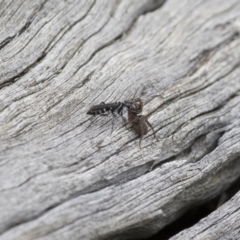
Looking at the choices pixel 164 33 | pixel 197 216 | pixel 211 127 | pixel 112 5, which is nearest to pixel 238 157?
pixel 211 127

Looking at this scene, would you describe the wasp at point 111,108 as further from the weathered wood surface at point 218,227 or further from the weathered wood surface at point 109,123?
the weathered wood surface at point 218,227

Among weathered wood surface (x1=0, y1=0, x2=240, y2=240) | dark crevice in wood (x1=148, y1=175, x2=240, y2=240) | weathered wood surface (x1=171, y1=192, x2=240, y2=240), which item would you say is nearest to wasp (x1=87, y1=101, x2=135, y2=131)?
weathered wood surface (x1=0, y1=0, x2=240, y2=240)

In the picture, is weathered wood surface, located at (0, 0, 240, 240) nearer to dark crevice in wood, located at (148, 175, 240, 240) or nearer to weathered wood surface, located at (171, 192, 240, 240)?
weathered wood surface, located at (171, 192, 240, 240)

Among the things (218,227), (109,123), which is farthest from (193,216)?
(109,123)

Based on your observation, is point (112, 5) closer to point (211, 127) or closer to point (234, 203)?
point (211, 127)

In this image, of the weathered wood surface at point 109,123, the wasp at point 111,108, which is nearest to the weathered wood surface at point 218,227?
the weathered wood surface at point 109,123

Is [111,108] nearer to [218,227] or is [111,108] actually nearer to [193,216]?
[193,216]
